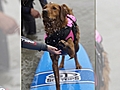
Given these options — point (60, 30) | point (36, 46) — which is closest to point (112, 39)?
point (60, 30)

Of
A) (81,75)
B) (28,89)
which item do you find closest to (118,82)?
(81,75)

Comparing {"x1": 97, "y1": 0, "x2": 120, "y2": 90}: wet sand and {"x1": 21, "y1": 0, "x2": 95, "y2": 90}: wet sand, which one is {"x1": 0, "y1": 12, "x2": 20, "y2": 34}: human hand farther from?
{"x1": 97, "y1": 0, "x2": 120, "y2": 90}: wet sand

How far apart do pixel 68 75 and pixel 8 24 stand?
0.65 meters

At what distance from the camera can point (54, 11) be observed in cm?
296

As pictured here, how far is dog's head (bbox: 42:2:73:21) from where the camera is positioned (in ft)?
9.68

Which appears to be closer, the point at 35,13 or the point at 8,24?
the point at 8,24

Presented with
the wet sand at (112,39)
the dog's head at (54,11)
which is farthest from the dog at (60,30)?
the wet sand at (112,39)

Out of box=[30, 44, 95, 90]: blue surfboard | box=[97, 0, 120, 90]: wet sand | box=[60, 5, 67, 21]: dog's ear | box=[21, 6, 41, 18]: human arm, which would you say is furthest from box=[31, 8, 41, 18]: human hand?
box=[97, 0, 120, 90]: wet sand

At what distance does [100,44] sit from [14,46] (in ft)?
2.36

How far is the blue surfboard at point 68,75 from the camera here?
300cm

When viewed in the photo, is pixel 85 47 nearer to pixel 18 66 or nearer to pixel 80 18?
pixel 80 18

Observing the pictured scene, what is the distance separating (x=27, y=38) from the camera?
299 centimetres

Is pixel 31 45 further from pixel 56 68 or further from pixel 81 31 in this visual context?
pixel 81 31

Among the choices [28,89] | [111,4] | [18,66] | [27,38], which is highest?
[111,4]
